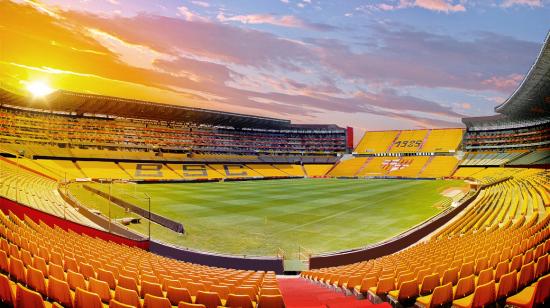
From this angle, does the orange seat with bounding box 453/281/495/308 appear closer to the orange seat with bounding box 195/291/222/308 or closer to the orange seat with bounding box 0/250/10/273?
the orange seat with bounding box 195/291/222/308

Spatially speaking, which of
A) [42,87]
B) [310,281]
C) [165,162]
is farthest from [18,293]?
[165,162]

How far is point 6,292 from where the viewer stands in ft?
13.0

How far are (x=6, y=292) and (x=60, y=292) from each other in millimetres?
776

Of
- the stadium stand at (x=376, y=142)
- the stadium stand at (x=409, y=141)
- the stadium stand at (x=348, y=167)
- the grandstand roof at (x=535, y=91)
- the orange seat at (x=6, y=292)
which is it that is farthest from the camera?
the stadium stand at (x=376, y=142)

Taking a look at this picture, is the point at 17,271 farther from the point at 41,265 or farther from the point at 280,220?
the point at 280,220

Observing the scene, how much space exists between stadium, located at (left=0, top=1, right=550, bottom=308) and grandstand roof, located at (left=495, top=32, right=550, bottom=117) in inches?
9.4

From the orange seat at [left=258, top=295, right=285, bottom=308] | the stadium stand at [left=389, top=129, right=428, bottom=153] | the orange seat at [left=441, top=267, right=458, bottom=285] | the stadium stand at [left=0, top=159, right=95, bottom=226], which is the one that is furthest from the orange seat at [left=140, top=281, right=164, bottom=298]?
the stadium stand at [left=389, top=129, right=428, bottom=153]

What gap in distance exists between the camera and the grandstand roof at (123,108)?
59.8m

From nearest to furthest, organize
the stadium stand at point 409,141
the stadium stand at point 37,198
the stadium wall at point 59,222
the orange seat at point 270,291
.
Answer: the orange seat at point 270,291, the stadium wall at point 59,222, the stadium stand at point 37,198, the stadium stand at point 409,141

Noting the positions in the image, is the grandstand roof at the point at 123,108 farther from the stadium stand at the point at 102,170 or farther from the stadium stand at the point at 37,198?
the stadium stand at the point at 37,198

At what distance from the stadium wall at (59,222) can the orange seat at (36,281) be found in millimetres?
9179

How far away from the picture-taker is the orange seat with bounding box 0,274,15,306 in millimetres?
3930

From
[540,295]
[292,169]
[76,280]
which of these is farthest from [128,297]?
[292,169]

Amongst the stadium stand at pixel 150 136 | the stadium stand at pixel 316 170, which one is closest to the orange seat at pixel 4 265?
the stadium stand at pixel 150 136
